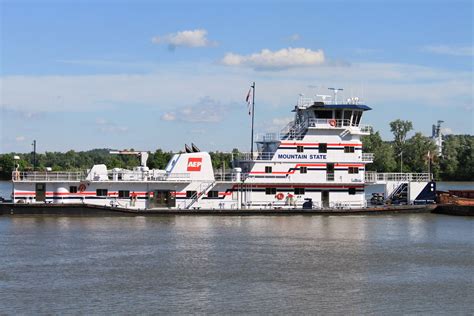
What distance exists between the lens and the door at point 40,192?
4869 centimetres

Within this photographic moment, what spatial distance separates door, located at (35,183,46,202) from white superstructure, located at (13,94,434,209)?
0.06 meters

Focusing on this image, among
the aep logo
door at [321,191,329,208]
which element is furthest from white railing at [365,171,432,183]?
the aep logo

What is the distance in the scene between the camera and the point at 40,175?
1924 inches

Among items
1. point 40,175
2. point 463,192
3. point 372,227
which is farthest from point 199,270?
point 463,192

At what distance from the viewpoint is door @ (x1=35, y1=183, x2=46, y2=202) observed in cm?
4869

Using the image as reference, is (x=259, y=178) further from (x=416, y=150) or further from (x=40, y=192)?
(x=416, y=150)

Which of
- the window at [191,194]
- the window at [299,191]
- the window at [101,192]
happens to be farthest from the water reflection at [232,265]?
the window at [299,191]

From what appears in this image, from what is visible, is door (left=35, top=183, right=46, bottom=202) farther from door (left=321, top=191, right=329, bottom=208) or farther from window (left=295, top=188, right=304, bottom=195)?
door (left=321, top=191, right=329, bottom=208)

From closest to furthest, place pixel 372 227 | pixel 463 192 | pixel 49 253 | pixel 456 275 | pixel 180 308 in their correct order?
pixel 180 308
pixel 456 275
pixel 49 253
pixel 372 227
pixel 463 192

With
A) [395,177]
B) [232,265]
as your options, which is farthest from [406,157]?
[232,265]

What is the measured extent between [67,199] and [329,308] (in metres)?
27.1

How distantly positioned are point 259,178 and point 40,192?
14025 millimetres

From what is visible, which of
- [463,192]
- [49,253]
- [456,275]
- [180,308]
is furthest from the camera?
[463,192]

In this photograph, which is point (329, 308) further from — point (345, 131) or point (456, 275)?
point (345, 131)
